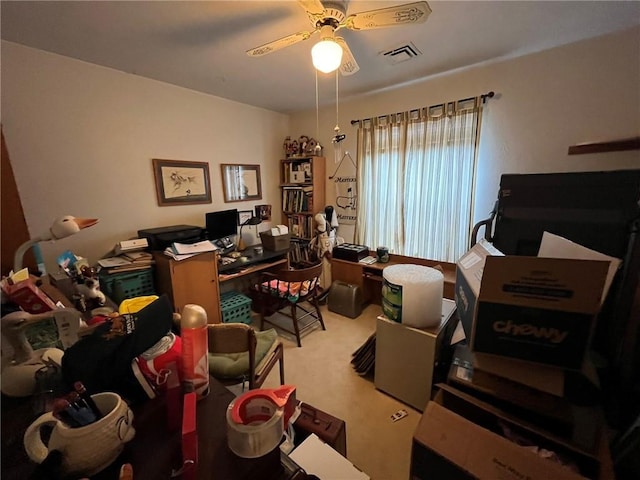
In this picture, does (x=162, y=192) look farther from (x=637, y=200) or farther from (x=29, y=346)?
(x=637, y=200)

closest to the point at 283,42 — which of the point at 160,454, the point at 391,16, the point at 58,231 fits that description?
the point at 391,16

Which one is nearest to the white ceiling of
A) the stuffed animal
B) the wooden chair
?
the stuffed animal

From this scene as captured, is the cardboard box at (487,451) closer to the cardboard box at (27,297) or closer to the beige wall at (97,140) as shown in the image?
the cardboard box at (27,297)

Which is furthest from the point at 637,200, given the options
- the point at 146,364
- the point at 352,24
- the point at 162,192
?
the point at 162,192

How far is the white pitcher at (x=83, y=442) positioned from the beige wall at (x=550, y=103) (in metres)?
2.75

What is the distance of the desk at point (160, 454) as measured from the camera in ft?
1.71

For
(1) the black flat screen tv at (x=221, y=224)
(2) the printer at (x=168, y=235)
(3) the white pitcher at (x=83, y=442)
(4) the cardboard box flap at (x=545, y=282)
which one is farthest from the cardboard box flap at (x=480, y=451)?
(1) the black flat screen tv at (x=221, y=224)

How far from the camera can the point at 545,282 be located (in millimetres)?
933

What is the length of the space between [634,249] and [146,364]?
2.55 meters

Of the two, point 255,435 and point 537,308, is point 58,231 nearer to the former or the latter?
point 255,435

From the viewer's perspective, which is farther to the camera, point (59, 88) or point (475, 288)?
point (59, 88)

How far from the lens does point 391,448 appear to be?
4.77 feet

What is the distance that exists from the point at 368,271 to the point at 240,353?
1926 millimetres

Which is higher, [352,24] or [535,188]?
[352,24]
